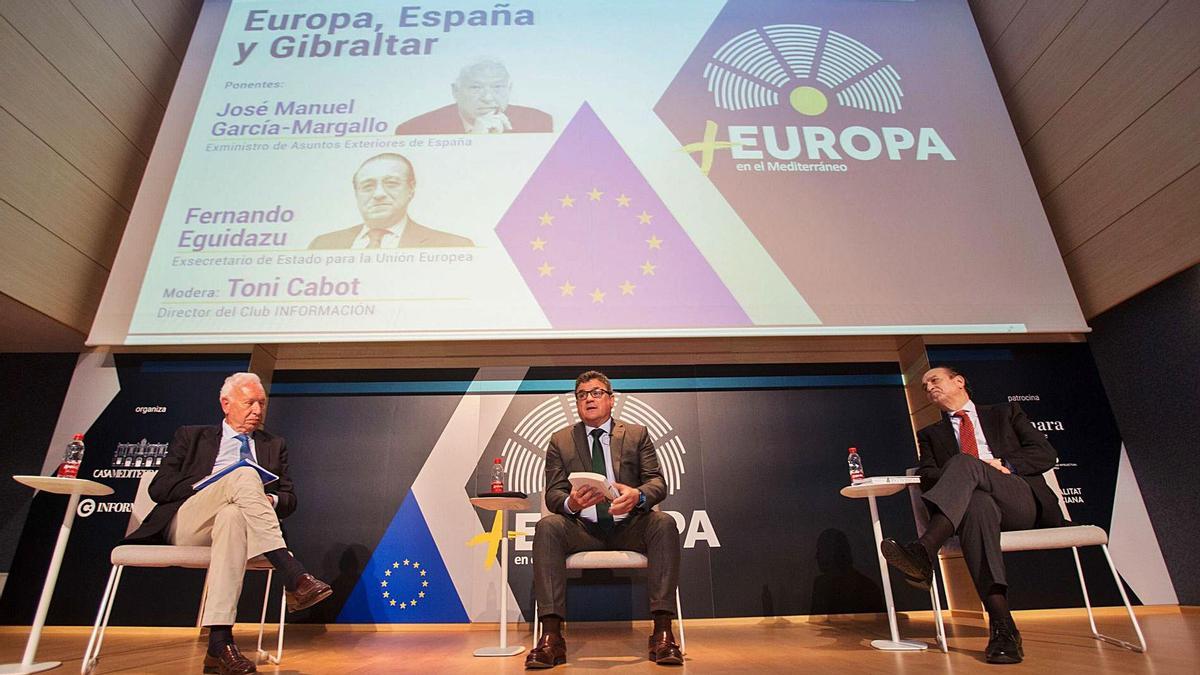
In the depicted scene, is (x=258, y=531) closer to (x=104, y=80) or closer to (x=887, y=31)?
(x=104, y=80)

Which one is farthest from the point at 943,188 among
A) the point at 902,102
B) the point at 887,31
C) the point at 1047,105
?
the point at 887,31

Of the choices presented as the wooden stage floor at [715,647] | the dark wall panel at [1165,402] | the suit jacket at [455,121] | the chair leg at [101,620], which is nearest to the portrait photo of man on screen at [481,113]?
the suit jacket at [455,121]

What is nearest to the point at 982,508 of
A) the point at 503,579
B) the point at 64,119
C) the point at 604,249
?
the point at 503,579

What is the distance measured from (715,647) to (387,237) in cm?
262

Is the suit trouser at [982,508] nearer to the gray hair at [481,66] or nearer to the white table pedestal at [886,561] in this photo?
the white table pedestal at [886,561]

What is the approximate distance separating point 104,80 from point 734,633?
4652 mm

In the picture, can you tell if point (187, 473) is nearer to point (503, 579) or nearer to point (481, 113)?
point (503, 579)

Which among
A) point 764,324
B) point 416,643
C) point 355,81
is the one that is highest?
point 355,81

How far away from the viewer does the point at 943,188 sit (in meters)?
3.68

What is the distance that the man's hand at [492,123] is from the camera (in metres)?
3.77

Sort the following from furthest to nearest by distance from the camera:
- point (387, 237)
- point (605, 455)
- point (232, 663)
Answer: point (387, 237) < point (605, 455) < point (232, 663)

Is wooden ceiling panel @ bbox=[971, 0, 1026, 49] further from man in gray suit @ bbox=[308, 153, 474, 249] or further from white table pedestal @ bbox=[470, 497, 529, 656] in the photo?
white table pedestal @ bbox=[470, 497, 529, 656]

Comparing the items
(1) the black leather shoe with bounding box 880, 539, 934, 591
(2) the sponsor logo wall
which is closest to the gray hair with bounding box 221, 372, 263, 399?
(2) the sponsor logo wall

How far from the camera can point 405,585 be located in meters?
3.62
